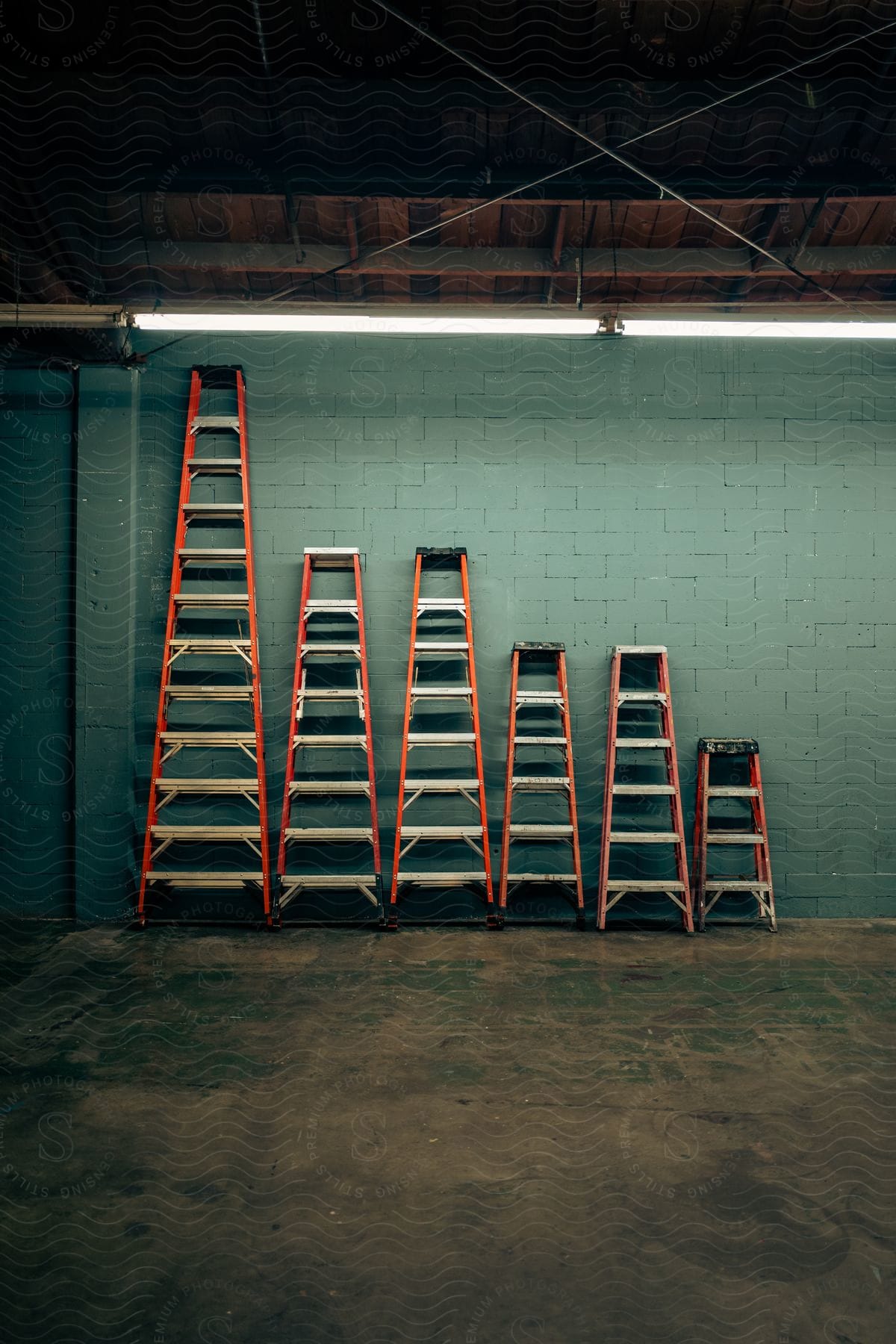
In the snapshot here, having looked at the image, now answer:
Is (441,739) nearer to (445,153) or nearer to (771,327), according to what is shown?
(771,327)

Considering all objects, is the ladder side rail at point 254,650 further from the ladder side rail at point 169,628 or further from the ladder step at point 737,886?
the ladder step at point 737,886

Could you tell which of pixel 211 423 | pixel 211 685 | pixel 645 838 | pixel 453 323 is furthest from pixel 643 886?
pixel 211 423

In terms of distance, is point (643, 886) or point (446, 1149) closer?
point (446, 1149)

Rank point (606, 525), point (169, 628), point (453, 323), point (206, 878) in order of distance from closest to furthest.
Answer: point (453, 323) < point (206, 878) < point (169, 628) < point (606, 525)

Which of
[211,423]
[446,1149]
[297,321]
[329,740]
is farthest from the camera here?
[211,423]

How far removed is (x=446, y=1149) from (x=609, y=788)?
2.41 metres

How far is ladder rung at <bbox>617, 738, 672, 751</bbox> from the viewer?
15.0 feet

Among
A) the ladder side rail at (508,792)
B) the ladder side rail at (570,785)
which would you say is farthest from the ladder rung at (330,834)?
the ladder side rail at (570,785)

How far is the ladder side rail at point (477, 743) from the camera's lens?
4516 millimetres

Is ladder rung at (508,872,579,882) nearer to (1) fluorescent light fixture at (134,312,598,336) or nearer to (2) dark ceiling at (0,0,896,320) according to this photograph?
(1) fluorescent light fixture at (134,312,598,336)

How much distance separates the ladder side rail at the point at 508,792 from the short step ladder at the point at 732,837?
3.43 ft

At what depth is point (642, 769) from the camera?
4.87 metres

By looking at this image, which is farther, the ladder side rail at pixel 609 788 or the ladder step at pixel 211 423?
the ladder step at pixel 211 423

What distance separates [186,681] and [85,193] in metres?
2.57
